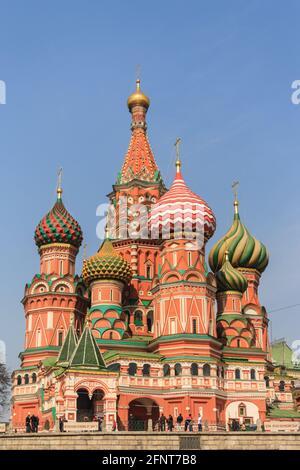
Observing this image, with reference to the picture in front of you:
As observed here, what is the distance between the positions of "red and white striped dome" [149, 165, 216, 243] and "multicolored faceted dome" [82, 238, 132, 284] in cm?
347

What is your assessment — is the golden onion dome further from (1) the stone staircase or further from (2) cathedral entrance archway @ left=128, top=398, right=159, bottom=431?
(1) the stone staircase

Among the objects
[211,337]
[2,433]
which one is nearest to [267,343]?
[211,337]

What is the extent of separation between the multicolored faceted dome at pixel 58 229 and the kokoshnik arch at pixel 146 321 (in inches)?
3.1

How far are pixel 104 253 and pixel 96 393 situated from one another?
12572 mm

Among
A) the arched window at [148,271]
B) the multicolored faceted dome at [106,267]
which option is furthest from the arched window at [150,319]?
the multicolored faceted dome at [106,267]

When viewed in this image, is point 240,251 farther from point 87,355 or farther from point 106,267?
point 87,355

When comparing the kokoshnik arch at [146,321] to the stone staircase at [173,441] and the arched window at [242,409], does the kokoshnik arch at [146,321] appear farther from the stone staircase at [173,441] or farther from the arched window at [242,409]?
the stone staircase at [173,441]

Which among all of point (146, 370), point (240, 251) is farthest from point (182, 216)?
point (146, 370)

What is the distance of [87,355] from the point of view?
41375 mm

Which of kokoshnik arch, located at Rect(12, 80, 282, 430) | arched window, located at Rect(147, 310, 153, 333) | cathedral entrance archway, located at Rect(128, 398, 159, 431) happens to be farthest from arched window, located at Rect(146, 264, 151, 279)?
cathedral entrance archway, located at Rect(128, 398, 159, 431)

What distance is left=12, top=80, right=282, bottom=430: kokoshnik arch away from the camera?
143 ft

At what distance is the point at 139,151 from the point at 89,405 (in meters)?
25.0

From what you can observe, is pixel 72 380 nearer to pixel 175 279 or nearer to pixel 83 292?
pixel 175 279

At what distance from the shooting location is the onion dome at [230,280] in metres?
53.0
